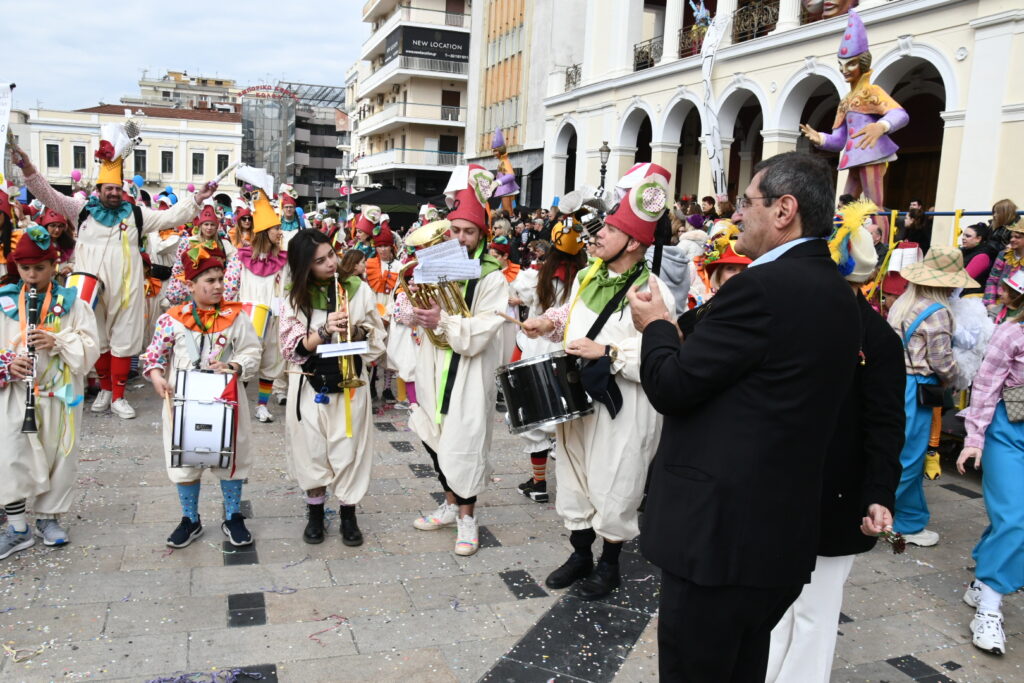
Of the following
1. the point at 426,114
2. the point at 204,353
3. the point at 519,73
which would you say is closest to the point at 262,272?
the point at 204,353

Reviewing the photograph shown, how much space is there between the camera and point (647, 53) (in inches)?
977

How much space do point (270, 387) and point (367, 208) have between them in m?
2.99

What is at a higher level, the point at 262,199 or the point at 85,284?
the point at 262,199

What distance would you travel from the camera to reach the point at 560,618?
4.07 m

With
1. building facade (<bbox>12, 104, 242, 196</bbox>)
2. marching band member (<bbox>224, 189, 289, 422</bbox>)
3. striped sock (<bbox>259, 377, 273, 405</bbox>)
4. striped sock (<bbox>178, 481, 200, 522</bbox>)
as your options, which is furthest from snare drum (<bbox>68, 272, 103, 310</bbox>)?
building facade (<bbox>12, 104, 242, 196</bbox>)

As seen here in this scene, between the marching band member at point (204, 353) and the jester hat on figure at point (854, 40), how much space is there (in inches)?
195

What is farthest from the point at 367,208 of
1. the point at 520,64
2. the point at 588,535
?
the point at 520,64

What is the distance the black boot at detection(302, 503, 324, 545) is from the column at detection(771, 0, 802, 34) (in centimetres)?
1720

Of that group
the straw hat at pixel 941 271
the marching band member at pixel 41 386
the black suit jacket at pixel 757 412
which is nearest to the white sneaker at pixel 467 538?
the marching band member at pixel 41 386

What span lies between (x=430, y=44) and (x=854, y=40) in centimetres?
4811

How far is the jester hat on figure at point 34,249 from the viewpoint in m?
4.41

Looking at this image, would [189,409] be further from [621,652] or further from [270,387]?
[270,387]

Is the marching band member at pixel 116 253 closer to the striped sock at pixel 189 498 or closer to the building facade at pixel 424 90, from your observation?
the striped sock at pixel 189 498

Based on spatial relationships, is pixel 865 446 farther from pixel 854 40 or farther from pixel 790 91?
pixel 790 91
